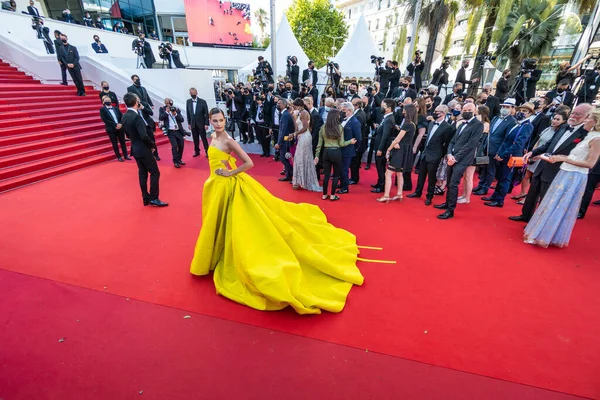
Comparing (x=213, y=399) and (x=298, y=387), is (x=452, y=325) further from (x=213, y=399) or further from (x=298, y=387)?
(x=213, y=399)

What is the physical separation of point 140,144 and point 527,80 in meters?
9.89

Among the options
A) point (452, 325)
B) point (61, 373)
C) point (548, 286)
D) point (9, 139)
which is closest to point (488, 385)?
point (452, 325)

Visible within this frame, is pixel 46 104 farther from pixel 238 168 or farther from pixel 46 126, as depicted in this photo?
pixel 238 168

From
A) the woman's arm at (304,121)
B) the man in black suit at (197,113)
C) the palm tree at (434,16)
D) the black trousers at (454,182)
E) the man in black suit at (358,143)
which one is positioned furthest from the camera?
the palm tree at (434,16)

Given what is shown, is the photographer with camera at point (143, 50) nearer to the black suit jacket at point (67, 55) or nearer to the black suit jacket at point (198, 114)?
the black suit jacket at point (67, 55)

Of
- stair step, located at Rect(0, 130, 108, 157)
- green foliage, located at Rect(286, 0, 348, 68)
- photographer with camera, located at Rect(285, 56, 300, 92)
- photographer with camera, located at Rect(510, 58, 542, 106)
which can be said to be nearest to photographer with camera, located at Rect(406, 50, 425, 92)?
photographer with camera, located at Rect(510, 58, 542, 106)

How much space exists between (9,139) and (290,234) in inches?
305

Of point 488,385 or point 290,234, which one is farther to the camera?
point 290,234

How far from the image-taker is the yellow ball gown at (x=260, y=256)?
265 centimetres

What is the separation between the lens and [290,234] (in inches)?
119

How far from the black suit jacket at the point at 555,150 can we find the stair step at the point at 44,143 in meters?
10.1

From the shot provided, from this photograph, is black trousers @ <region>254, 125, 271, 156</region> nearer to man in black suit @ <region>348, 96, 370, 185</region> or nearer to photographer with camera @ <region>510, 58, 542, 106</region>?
man in black suit @ <region>348, 96, 370, 185</region>

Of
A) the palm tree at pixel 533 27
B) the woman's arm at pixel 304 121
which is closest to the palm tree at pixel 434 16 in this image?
the palm tree at pixel 533 27

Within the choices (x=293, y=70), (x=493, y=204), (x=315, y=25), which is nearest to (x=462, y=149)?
(x=493, y=204)
